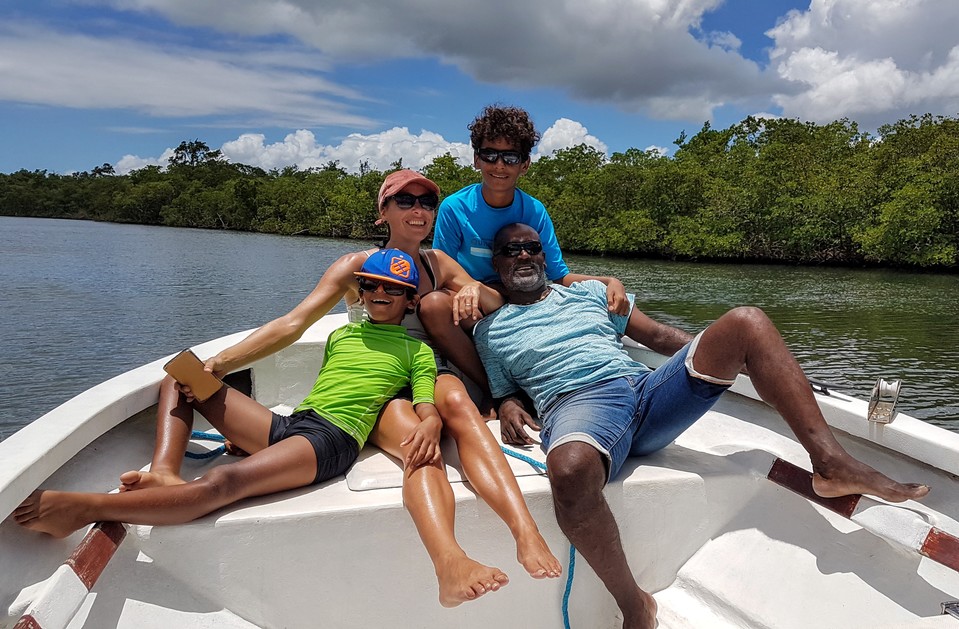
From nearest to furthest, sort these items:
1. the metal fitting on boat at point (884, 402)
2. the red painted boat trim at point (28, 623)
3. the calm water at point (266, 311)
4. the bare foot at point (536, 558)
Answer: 1. the red painted boat trim at point (28, 623)
2. the bare foot at point (536, 558)
3. the metal fitting on boat at point (884, 402)
4. the calm water at point (266, 311)

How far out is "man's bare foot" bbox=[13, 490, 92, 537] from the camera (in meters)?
1.73

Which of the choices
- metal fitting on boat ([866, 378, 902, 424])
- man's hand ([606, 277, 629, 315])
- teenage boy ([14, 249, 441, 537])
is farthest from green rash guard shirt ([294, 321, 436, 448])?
metal fitting on boat ([866, 378, 902, 424])

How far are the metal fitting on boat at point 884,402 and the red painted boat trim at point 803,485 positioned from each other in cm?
32

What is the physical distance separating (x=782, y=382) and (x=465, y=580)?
118cm

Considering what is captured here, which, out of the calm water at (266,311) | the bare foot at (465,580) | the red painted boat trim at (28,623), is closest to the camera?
the red painted boat trim at (28,623)

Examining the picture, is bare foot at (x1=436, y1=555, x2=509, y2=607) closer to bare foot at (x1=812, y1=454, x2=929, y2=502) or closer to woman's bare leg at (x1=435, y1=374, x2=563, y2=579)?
woman's bare leg at (x1=435, y1=374, x2=563, y2=579)

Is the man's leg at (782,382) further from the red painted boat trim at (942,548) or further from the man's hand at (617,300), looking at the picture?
the man's hand at (617,300)

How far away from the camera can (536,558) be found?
5.92ft

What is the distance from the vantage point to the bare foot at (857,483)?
6.35 feet

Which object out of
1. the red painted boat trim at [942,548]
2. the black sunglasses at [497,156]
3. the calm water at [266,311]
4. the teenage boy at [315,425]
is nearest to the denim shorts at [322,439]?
the teenage boy at [315,425]

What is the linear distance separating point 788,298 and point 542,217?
19.4 meters

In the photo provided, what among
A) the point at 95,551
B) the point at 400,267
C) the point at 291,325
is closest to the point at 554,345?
the point at 400,267

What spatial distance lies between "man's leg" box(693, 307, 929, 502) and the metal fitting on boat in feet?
1.16

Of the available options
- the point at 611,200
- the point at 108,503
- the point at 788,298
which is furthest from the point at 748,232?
the point at 108,503
